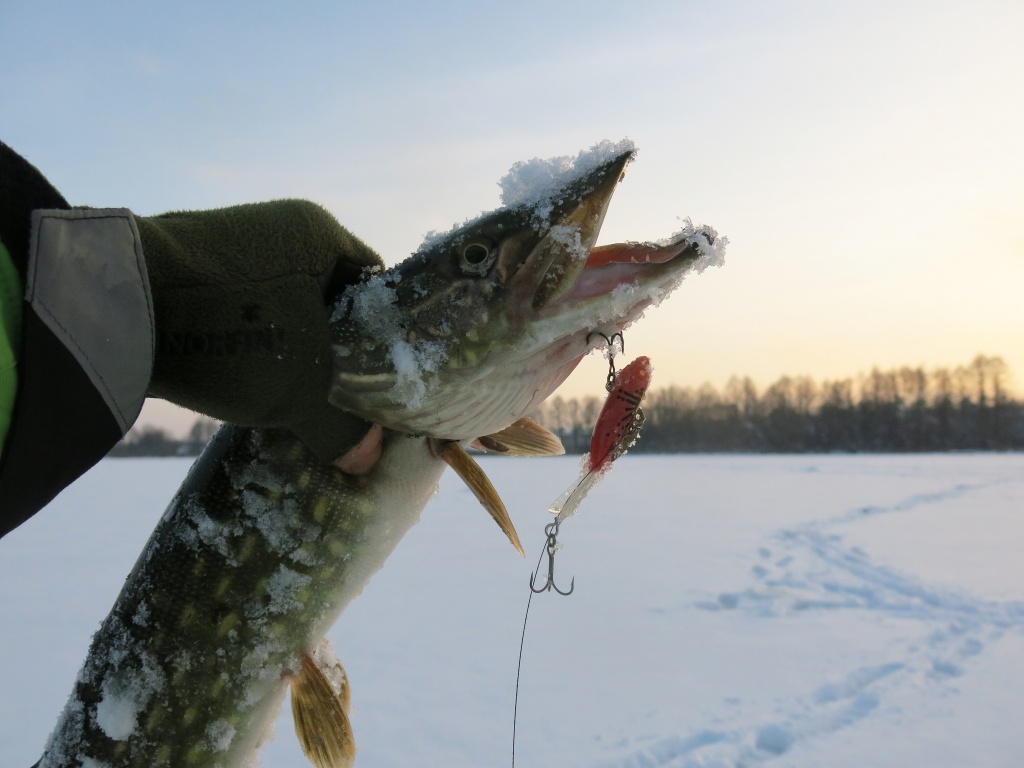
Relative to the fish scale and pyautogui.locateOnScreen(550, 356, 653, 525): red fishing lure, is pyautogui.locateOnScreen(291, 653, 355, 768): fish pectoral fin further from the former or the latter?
pyautogui.locateOnScreen(550, 356, 653, 525): red fishing lure

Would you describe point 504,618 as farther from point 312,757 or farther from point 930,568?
point 930,568

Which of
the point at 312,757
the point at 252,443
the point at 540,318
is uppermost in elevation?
the point at 540,318

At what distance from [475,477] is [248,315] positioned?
522 mm

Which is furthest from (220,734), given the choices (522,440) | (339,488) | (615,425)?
(615,425)

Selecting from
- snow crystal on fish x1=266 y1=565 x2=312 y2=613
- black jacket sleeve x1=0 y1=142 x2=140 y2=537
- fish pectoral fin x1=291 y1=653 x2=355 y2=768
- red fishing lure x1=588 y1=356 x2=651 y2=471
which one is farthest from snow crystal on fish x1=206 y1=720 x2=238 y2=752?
red fishing lure x1=588 y1=356 x2=651 y2=471

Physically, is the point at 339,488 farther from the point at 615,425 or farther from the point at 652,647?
the point at 652,647

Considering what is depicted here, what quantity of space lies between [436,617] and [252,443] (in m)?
3.42

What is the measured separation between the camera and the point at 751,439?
3809cm

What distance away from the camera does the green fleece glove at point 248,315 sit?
3.95 feet

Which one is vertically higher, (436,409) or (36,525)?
(436,409)

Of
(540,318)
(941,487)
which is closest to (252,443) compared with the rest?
(540,318)

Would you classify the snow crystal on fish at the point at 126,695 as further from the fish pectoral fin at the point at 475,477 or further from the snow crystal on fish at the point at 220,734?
the fish pectoral fin at the point at 475,477

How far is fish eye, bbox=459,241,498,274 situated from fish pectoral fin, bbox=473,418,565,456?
1.42 ft

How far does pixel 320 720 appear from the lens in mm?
1474
